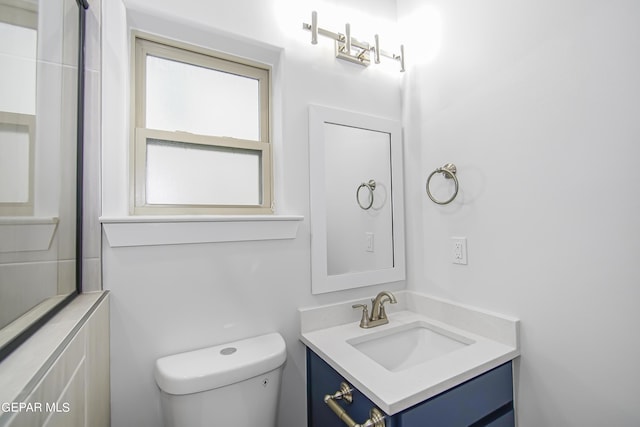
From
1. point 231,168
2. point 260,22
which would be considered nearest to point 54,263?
point 231,168

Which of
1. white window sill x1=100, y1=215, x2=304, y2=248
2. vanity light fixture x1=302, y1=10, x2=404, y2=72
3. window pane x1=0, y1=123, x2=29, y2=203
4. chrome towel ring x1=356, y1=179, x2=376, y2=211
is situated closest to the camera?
window pane x1=0, y1=123, x2=29, y2=203

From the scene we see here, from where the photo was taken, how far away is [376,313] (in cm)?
131

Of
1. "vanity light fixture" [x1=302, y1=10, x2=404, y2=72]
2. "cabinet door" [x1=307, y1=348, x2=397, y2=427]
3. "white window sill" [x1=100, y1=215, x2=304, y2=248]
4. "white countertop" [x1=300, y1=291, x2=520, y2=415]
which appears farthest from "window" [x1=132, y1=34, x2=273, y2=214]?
"cabinet door" [x1=307, y1=348, x2=397, y2=427]

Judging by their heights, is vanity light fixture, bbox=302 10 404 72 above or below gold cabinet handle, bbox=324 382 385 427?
above

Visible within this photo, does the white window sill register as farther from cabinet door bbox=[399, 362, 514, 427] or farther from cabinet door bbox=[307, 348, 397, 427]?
cabinet door bbox=[399, 362, 514, 427]

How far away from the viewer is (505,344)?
109 cm

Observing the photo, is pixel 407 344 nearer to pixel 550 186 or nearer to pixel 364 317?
pixel 364 317

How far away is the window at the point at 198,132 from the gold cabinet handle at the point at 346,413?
76 cm

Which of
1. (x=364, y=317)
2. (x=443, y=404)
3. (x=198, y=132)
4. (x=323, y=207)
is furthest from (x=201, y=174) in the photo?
(x=443, y=404)

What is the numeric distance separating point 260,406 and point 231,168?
0.91 meters

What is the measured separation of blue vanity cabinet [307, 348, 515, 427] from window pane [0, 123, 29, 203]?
97 centimetres

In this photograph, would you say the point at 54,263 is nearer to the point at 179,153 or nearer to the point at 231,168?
the point at 179,153

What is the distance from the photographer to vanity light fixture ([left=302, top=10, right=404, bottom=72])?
4.07ft

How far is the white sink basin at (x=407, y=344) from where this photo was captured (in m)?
1.20
